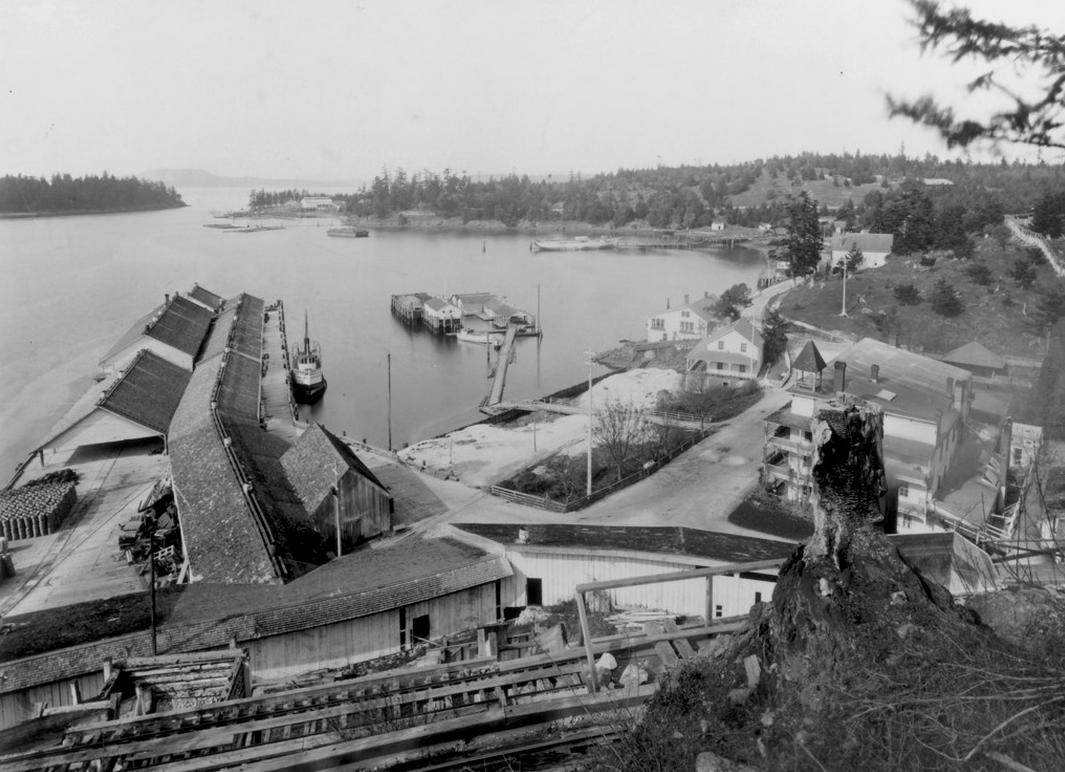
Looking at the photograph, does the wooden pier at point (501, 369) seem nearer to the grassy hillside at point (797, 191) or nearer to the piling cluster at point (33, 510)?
the piling cluster at point (33, 510)

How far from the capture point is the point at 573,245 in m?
47.6

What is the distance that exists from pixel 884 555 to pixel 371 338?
78.5 ft

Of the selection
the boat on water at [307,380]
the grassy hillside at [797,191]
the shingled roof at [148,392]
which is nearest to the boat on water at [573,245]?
the grassy hillside at [797,191]

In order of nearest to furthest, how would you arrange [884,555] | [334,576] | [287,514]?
[884,555] → [334,576] → [287,514]

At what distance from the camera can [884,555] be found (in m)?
2.32

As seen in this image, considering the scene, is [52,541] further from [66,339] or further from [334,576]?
[66,339]

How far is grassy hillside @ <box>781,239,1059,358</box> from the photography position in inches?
449

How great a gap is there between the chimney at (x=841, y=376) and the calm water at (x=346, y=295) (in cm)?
865

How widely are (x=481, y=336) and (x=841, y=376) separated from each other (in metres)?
16.8

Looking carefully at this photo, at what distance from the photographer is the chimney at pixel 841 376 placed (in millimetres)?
8663

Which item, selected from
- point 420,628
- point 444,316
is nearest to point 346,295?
point 444,316

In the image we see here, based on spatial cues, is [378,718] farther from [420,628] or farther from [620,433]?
[620,433]

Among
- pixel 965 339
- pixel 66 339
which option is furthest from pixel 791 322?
pixel 66 339

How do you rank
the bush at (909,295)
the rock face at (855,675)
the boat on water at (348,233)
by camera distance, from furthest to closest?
the boat on water at (348,233) < the bush at (909,295) < the rock face at (855,675)
